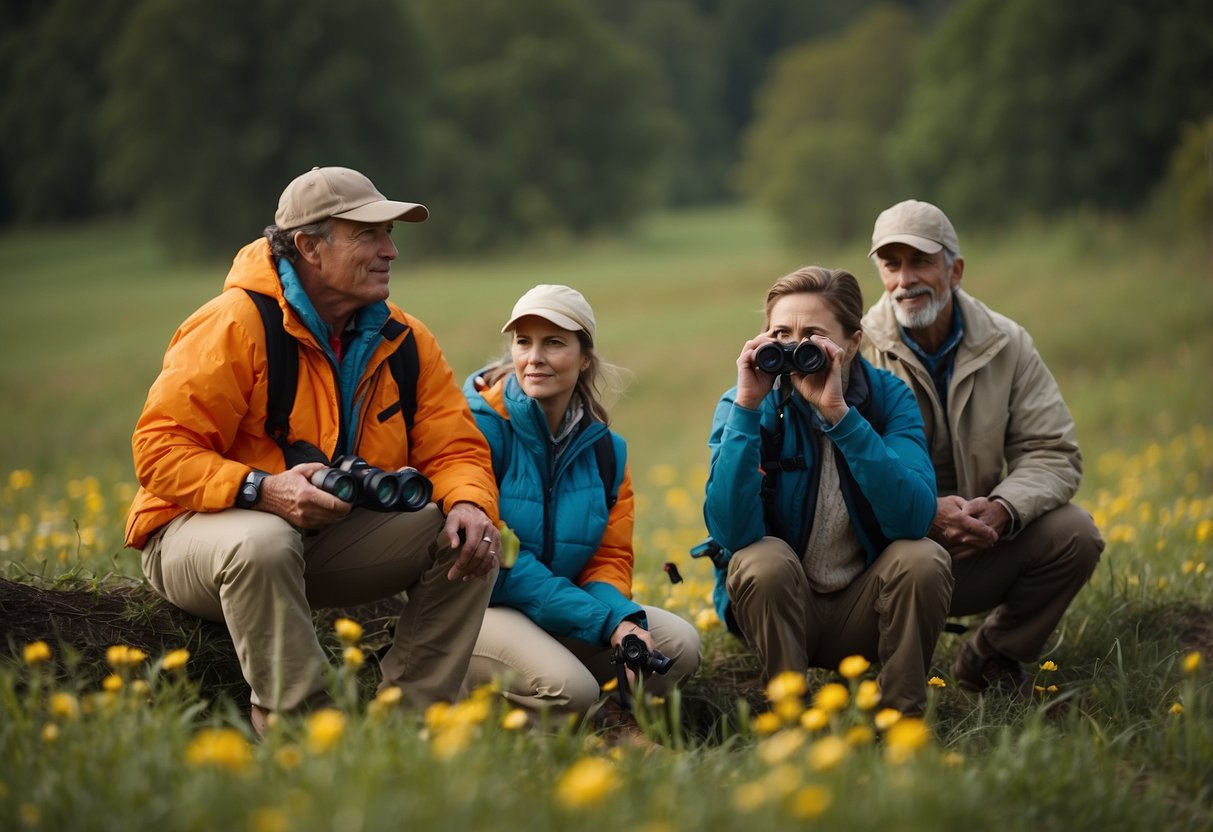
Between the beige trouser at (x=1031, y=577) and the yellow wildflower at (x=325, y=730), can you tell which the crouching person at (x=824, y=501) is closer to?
the beige trouser at (x=1031, y=577)

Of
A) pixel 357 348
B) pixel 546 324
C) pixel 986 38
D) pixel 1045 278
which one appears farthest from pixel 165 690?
pixel 986 38

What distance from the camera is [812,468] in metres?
4.01

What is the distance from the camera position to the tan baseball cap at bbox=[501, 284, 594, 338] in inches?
160

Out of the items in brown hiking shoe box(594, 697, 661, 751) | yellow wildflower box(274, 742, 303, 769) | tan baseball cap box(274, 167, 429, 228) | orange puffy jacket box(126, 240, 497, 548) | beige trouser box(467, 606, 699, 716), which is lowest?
brown hiking shoe box(594, 697, 661, 751)

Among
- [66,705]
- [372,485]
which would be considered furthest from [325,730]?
[372,485]

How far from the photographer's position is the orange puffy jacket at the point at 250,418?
3508mm

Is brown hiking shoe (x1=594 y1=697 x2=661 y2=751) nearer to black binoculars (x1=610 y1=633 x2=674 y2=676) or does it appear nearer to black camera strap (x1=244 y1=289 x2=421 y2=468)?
black binoculars (x1=610 y1=633 x2=674 y2=676)

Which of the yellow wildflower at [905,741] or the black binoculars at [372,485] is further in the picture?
the black binoculars at [372,485]

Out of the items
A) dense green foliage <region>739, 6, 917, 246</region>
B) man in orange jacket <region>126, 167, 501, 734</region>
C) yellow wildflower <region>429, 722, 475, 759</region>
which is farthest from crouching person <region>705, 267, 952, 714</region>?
dense green foliage <region>739, 6, 917, 246</region>

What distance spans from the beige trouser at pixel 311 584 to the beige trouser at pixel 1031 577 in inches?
71.9

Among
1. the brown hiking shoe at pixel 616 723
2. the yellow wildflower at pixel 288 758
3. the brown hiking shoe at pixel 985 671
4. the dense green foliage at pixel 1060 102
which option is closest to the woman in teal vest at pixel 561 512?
the brown hiking shoe at pixel 616 723

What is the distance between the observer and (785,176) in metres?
40.2

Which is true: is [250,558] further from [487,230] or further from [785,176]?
[487,230]

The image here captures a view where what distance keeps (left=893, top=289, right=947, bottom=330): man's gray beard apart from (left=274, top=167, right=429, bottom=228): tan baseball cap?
1.85 metres
